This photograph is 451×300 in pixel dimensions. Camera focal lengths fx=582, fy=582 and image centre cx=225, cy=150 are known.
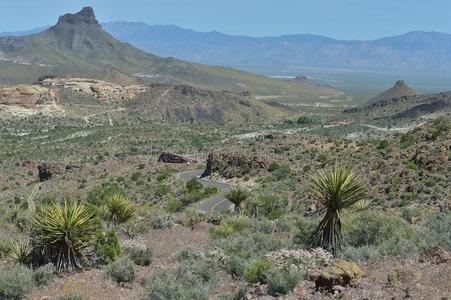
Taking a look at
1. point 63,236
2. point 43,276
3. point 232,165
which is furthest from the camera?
point 232,165

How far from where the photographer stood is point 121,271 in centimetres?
1287

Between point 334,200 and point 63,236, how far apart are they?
6808 millimetres

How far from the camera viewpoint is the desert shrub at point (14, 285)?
1130cm

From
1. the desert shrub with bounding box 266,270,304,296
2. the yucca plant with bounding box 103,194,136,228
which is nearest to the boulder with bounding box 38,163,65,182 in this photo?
the yucca plant with bounding box 103,194,136,228

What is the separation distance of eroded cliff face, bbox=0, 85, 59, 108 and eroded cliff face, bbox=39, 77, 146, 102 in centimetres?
2010

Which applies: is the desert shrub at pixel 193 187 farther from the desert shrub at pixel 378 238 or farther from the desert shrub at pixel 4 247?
the desert shrub at pixel 4 247

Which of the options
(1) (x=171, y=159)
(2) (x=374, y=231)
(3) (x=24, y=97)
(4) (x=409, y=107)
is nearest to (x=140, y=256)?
(2) (x=374, y=231)

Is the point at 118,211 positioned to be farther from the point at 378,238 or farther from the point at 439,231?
the point at 439,231

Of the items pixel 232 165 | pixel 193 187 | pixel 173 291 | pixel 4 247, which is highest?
pixel 173 291

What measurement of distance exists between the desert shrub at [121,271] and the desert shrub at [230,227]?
5485mm

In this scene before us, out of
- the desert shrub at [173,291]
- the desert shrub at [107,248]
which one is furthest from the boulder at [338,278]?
the desert shrub at [107,248]

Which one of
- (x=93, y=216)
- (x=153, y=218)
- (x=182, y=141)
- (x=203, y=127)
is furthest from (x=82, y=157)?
(x=93, y=216)

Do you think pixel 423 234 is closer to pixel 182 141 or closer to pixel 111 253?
pixel 111 253

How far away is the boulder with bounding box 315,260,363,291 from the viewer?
10664mm
